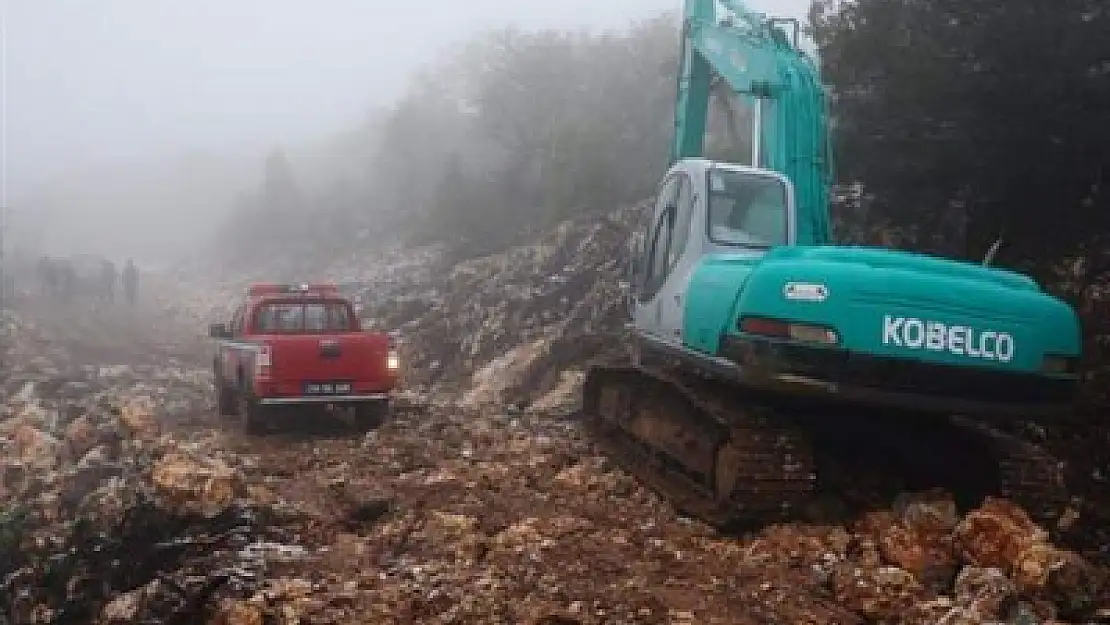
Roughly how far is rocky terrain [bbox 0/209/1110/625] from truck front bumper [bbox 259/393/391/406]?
1.29 ft

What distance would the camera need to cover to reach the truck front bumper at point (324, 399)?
41.1ft

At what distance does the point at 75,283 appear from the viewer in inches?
1323

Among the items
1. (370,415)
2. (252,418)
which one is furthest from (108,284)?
(370,415)

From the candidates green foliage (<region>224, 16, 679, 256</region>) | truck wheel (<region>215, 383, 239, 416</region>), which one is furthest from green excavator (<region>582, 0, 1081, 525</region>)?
green foliage (<region>224, 16, 679, 256</region>)

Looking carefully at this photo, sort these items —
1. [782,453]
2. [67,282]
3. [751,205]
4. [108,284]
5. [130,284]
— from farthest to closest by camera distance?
[130,284] → [108,284] → [67,282] → [751,205] → [782,453]

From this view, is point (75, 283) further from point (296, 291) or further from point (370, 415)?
point (370, 415)

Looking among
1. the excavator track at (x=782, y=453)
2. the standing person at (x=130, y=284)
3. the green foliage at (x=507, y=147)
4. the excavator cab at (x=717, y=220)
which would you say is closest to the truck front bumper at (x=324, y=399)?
the excavator track at (x=782, y=453)

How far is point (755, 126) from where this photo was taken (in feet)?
33.8

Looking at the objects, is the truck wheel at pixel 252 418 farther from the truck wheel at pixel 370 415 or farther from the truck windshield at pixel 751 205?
the truck windshield at pixel 751 205

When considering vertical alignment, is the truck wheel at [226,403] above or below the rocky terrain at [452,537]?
below

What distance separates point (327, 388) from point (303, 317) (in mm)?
1472

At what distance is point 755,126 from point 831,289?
3.82 meters

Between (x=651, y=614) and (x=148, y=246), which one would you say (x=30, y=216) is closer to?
(x=148, y=246)

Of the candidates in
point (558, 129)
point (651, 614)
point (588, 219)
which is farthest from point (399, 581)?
point (558, 129)
